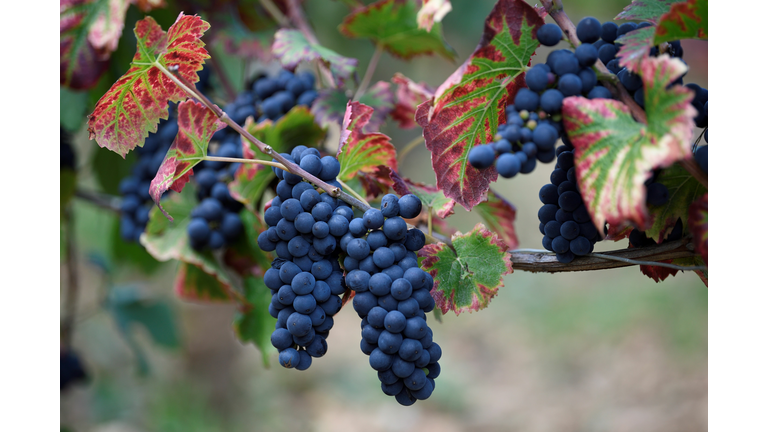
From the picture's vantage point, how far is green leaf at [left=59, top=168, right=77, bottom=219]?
3.48 ft

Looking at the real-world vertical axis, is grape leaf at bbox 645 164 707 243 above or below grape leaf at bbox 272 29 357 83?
Answer: below

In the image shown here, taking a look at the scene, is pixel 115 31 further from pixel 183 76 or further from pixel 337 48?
pixel 337 48

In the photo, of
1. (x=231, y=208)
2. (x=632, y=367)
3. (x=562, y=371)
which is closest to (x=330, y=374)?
(x=562, y=371)

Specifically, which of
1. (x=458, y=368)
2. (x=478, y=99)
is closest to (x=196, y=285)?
(x=478, y=99)

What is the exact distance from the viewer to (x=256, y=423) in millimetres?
A: 2410

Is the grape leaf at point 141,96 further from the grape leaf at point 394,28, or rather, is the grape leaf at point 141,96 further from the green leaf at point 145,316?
the green leaf at point 145,316

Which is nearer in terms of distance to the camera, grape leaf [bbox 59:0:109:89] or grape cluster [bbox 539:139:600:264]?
grape cluster [bbox 539:139:600:264]

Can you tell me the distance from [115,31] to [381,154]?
0.55m

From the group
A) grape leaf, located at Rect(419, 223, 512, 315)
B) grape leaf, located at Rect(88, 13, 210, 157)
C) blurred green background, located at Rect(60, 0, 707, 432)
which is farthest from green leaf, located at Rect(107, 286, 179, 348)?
grape leaf, located at Rect(419, 223, 512, 315)

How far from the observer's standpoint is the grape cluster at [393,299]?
1.49 ft

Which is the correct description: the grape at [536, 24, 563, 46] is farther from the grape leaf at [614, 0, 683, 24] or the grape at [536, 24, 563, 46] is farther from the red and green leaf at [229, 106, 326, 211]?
the red and green leaf at [229, 106, 326, 211]

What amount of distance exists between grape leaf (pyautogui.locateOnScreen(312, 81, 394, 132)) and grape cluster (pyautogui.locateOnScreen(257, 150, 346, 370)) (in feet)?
1.01

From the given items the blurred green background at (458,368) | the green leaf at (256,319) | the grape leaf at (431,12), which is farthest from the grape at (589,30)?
the blurred green background at (458,368)

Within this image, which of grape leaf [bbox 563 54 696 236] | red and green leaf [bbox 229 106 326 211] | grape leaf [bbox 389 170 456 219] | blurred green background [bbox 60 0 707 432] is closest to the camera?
grape leaf [bbox 563 54 696 236]
